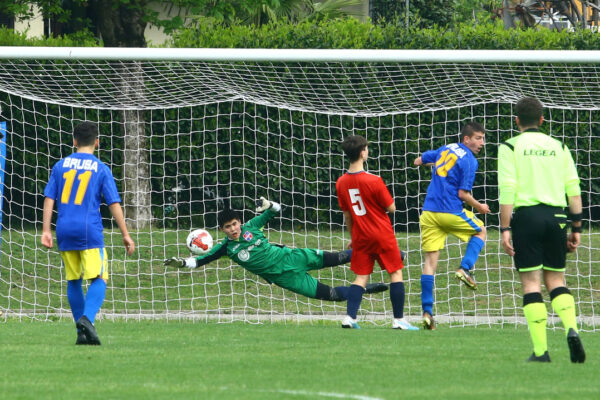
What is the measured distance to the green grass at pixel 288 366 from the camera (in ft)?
19.2

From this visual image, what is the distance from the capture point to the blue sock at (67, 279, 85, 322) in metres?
8.71

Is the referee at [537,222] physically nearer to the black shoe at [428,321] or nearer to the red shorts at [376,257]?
the red shorts at [376,257]

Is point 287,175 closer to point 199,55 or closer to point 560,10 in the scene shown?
point 199,55

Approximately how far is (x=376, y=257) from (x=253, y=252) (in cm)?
157

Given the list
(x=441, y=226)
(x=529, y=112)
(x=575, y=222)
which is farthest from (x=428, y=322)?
(x=529, y=112)

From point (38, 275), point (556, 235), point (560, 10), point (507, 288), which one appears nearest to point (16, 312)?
point (38, 275)

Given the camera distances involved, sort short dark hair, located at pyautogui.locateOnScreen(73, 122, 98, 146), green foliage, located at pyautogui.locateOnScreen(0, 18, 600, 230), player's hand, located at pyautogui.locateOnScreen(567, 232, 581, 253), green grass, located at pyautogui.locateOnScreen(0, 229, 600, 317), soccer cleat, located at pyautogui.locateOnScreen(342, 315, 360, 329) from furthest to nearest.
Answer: green foliage, located at pyautogui.locateOnScreen(0, 18, 600, 230), green grass, located at pyautogui.locateOnScreen(0, 229, 600, 317), soccer cleat, located at pyautogui.locateOnScreen(342, 315, 360, 329), short dark hair, located at pyautogui.locateOnScreen(73, 122, 98, 146), player's hand, located at pyautogui.locateOnScreen(567, 232, 581, 253)

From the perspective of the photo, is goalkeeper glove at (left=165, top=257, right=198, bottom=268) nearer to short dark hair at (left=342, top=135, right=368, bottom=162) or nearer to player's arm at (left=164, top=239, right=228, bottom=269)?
player's arm at (left=164, top=239, right=228, bottom=269)

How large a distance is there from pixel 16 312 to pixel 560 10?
18.7m

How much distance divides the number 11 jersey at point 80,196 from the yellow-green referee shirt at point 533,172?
3.17 meters

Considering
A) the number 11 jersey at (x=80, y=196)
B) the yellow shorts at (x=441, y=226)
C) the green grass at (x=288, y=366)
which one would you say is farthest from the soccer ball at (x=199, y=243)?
the number 11 jersey at (x=80, y=196)

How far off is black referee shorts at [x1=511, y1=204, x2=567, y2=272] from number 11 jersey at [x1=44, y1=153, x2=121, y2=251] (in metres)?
3.27

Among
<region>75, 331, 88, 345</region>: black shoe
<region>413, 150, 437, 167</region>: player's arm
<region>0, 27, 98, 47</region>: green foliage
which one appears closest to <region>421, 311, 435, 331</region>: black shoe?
<region>413, 150, 437, 167</region>: player's arm

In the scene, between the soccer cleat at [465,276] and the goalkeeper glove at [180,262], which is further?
the goalkeeper glove at [180,262]
